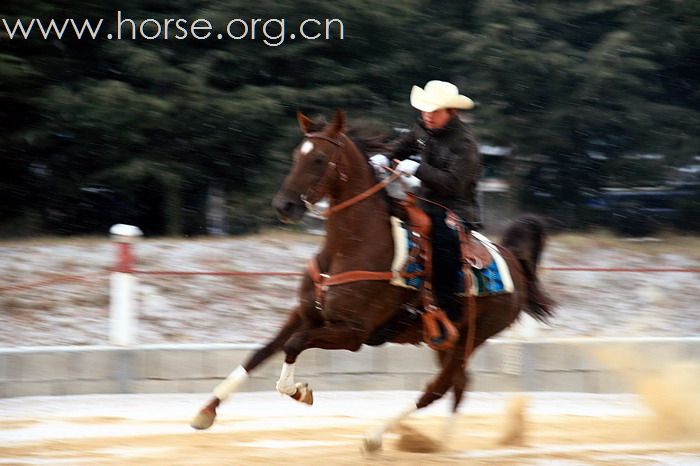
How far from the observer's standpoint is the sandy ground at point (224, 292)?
36.8ft

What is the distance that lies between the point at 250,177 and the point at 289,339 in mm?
7613

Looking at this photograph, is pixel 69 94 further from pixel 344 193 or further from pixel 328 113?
pixel 344 193

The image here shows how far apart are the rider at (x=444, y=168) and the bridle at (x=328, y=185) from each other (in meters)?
0.30

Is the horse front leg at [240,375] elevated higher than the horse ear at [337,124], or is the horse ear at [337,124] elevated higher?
the horse ear at [337,124]

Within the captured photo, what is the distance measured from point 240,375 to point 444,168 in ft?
6.15

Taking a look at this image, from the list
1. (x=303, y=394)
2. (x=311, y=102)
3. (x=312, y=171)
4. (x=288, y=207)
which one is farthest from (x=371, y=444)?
(x=311, y=102)

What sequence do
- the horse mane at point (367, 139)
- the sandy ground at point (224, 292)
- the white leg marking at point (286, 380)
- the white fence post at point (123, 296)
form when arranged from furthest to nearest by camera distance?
the sandy ground at point (224, 292)
the white fence post at point (123, 296)
the horse mane at point (367, 139)
the white leg marking at point (286, 380)

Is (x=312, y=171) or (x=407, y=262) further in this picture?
(x=407, y=262)

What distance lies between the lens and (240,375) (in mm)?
7086

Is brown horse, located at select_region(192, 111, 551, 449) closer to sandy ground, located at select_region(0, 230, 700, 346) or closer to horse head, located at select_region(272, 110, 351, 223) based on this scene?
horse head, located at select_region(272, 110, 351, 223)

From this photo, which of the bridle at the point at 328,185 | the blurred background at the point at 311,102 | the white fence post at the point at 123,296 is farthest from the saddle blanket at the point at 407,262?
the blurred background at the point at 311,102

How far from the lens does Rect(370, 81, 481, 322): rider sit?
738 centimetres

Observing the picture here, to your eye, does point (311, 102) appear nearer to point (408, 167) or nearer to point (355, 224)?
point (408, 167)

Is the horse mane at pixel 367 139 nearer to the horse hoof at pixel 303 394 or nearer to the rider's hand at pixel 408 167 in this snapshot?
the rider's hand at pixel 408 167
